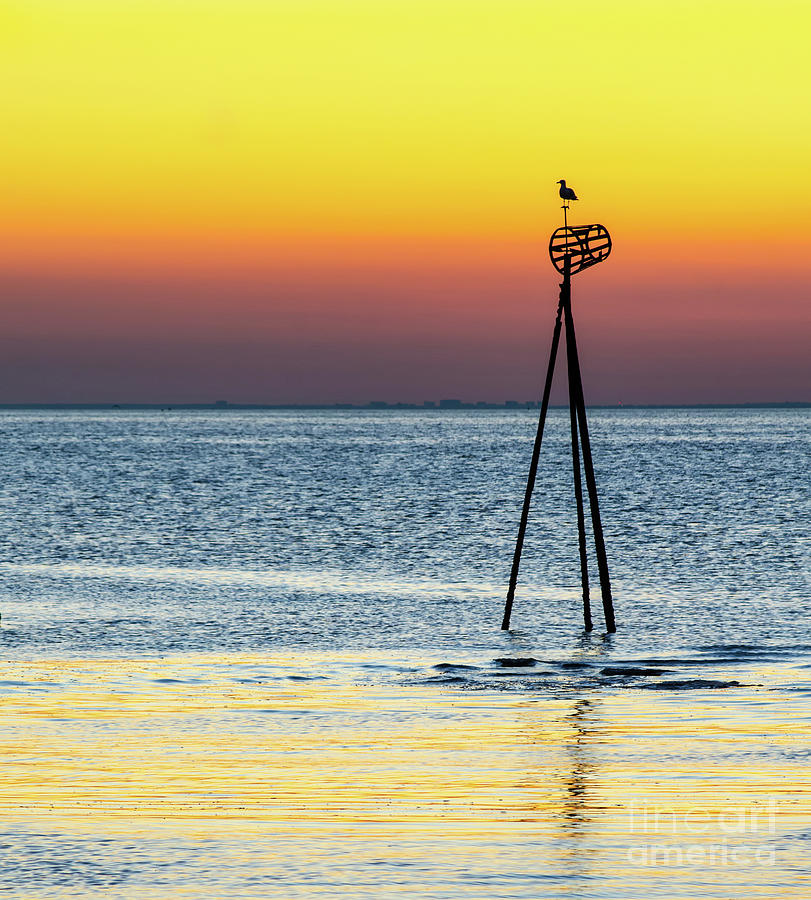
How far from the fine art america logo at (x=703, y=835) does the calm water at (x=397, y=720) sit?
1.5 inches

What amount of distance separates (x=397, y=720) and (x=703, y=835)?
626cm

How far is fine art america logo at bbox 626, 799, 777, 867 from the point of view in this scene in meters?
11.4

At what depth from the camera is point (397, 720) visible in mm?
17797

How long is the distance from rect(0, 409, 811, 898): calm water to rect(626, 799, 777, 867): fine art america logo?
4 cm

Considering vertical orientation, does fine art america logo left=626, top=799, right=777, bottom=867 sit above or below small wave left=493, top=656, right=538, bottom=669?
above

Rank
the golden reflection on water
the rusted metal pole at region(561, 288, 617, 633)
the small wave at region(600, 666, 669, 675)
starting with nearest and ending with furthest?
1. the golden reflection on water
2. the small wave at region(600, 666, 669, 675)
3. the rusted metal pole at region(561, 288, 617, 633)

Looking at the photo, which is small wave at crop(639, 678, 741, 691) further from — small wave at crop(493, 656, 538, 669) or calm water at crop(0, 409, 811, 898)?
small wave at crop(493, 656, 538, 669)

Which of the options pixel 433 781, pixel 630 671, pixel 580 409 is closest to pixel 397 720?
pixel 433 781

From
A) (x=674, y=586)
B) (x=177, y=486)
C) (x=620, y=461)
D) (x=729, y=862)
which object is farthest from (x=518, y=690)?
(x=620, y=461)

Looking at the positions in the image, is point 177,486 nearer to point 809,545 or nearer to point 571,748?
point 809,545

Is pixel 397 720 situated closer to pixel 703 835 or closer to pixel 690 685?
pixel 690 685

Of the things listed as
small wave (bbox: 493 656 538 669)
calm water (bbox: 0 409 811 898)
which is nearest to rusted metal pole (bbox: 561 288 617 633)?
calm water (bbox: 0 409 811 898)

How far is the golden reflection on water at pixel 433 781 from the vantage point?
11266 millimetres

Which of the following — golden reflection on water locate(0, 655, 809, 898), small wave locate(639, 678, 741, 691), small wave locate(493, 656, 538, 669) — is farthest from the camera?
small wave locate(493, 656, 538, 669)
